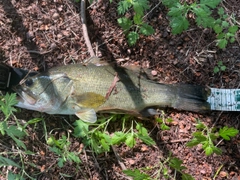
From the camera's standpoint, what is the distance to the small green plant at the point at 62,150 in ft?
11.3

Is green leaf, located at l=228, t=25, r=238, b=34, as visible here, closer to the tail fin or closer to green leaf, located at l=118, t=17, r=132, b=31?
the tail fin

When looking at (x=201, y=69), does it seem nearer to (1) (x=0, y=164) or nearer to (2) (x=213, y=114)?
(2) (x=213, y=114)

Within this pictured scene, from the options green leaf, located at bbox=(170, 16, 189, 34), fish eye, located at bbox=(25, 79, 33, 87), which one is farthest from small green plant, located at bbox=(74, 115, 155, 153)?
green leaf, located at bbox=(170, 16, 189, 34)

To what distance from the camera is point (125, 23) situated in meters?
3.55

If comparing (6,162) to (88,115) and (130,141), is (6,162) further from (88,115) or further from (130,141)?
(130,141)

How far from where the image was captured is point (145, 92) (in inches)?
138

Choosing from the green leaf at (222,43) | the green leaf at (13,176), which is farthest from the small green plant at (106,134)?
the green leaf at (222,43)

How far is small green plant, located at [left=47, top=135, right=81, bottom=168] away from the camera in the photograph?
3.44 metres

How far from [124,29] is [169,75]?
0.73 m

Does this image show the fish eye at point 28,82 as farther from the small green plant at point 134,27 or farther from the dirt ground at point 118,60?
the small green plant at point 134,27

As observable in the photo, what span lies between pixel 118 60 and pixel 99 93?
51 centimetres

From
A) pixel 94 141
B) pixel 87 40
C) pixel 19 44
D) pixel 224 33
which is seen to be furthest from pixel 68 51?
pixel 224 33

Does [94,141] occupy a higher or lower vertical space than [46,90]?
lower

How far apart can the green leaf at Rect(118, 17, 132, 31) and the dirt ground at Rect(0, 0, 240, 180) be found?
0.18 metres
